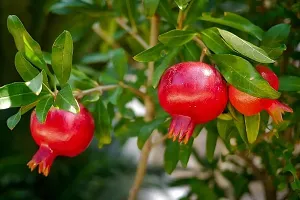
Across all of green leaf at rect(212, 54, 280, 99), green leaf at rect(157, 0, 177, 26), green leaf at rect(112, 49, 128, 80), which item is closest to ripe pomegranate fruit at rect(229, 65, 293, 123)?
green leaf at rect(212, 54, 280, 99)

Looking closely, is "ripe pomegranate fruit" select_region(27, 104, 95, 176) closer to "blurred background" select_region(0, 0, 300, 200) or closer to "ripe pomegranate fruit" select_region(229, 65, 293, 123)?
"ripe pomegranate fruit" select_region(229, 65, 293, 123)

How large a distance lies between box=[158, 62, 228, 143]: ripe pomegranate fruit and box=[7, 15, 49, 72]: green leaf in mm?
197

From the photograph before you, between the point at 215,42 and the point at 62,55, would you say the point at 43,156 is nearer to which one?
the point at 62,55

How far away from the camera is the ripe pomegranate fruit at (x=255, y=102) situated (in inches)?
22.4

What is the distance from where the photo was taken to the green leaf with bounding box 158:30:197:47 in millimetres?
634

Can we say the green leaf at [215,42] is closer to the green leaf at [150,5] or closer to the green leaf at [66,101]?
the green leaf at [150,5]

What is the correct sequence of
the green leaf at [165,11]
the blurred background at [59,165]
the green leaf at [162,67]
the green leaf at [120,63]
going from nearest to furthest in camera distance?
the green leaf at [162,67] → the green leaf at [165,11] → the green leaf at [120,63] → the blurred background at [59,165]

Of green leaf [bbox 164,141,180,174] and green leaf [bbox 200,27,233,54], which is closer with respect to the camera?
green leaf [bbox 200,27,233,54]

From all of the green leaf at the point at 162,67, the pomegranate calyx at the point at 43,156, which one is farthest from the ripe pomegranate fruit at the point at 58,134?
the green leaf at the point at 162,67

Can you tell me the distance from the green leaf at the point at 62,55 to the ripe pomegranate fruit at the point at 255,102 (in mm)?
215

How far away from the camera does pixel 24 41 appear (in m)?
0.65

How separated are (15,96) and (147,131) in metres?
0.24

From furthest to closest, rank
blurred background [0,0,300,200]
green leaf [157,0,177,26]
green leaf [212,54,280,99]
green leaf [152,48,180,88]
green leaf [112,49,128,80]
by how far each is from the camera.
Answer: blurred background [0,0,300,200] → green leaf [112,49,128,80] → green leaf [157,0,177,26] → green leaf [152,48,180,88] → green leaf [212,54,280,99]

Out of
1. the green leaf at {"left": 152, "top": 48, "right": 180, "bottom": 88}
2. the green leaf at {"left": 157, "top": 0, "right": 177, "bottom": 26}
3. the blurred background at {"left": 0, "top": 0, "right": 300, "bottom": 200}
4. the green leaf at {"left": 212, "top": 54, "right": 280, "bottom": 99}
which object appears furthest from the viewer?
the blurred background at {"left": 0, "top": 0, "right": 300, "bottom": 200}
